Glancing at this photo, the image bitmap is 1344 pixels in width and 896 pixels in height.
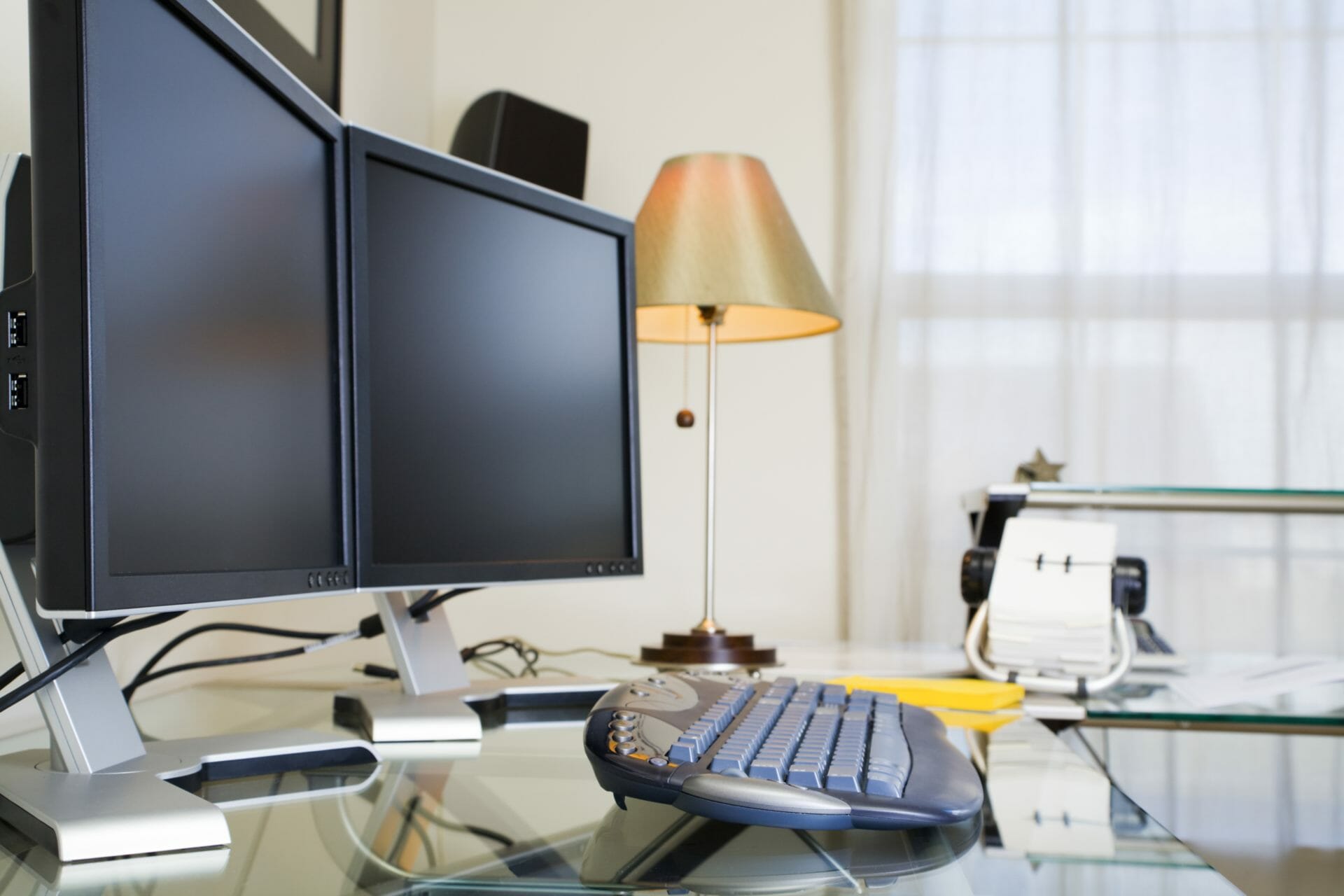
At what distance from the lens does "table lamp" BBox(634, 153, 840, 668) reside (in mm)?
1448

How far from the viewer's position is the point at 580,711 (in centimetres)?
96

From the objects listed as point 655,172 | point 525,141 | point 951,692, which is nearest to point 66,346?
point 951,692

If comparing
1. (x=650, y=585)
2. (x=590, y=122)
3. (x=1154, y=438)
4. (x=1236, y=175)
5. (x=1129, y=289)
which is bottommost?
(x=650, y=585)

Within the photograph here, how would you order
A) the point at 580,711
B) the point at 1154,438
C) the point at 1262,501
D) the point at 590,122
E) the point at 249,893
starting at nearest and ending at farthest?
the point at 249,893, the point at 580,711, the point at 1262,501, the point at 1154,438, the point at 590,122

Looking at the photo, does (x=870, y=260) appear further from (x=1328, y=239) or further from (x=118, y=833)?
(x=118, y=833)

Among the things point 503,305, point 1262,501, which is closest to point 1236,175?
point 1262,501

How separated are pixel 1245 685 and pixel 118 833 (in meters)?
0.96

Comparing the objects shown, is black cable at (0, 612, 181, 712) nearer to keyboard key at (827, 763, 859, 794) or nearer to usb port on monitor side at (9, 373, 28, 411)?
usb port on monitor side at (9, 373, 28, 411)

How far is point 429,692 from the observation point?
3.08 feet

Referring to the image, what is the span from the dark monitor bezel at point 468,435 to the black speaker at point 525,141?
986mm

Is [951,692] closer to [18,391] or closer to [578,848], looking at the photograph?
[578,848]

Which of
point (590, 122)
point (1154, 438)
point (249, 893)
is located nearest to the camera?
point (249, 893)

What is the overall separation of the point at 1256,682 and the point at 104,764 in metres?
0.98

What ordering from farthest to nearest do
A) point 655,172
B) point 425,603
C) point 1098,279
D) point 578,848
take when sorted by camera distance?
point 655,172, point 1098,279, point 425,603, point 578,848
